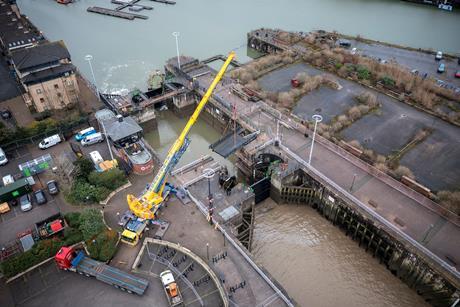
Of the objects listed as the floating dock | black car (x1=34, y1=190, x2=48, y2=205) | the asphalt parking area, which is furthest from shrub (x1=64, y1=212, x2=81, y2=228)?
the floating dock

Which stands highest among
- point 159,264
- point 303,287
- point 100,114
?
point 100,114

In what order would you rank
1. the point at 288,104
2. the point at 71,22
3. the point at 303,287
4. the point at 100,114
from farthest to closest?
1. the point at 71,22
2. the point at 288,104
3. the point at 100,114
4. the point at 303,287

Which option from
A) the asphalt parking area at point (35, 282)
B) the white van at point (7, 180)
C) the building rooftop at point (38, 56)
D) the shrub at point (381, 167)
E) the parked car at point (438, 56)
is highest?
the building rooftop at point (38, 56)

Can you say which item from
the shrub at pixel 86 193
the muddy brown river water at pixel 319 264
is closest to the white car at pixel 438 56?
the muddy brown river water at pixel 319 264

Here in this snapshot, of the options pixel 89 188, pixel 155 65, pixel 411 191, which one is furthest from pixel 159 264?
pixel 155 65

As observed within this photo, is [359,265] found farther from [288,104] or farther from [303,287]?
[288,104]

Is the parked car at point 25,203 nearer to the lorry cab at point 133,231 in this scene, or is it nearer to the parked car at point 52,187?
the parked car at point 52,187
